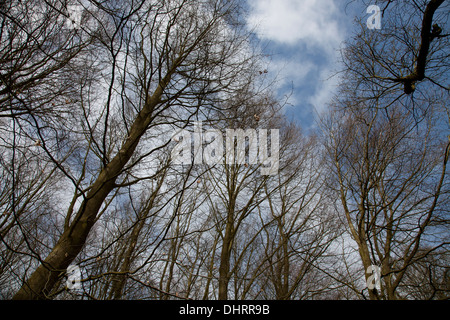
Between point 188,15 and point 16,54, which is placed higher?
point 188,15

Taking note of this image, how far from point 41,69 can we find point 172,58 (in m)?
1.89

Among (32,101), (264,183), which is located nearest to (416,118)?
(264,183)

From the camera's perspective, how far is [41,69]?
3609 mm

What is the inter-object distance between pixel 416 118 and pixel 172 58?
333 cm
